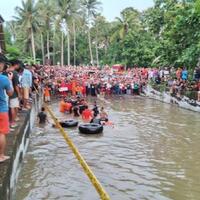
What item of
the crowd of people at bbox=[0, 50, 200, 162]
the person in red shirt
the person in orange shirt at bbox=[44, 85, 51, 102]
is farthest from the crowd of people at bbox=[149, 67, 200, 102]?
the person in orange shirt at bbox=[44, 85, 51, 102]

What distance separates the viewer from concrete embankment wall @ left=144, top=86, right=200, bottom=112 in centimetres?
2747

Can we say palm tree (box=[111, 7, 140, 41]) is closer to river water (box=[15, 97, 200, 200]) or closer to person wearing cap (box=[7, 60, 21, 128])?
river water (box=[15, 97, 200, 200])

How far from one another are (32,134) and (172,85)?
15.3 meters

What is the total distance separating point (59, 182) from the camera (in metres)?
11.6

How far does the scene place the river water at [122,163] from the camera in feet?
35.6

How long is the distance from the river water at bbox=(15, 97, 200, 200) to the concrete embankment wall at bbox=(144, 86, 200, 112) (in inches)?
192

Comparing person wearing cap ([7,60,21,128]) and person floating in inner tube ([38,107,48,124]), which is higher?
person wearing cap ([7,60,21,128])

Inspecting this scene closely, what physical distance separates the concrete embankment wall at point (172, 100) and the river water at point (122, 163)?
487 cm

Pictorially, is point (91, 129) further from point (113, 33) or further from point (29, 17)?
point (113, 33)

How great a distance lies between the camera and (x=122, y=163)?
45.0 ft

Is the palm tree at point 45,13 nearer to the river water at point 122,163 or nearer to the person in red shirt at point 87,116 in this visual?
the person in red shirt at point 87,116

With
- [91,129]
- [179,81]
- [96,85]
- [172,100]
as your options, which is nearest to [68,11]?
[96,85]

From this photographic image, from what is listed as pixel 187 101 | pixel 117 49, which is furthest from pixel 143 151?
pixel 117 49

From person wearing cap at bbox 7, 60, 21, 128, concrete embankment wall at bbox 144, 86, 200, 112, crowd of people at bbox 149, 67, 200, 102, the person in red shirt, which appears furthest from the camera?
crowd of people at bbox 149, 67, 200, 102
